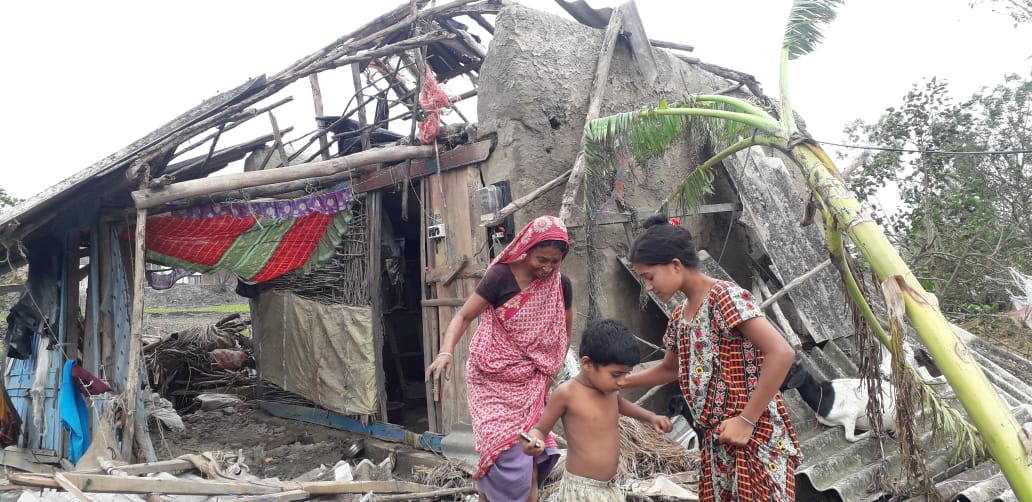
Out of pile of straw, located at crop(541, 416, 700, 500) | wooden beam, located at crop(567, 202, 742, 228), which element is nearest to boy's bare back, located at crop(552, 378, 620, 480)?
pile of straw, located at crop(541, 416, 700, 500)

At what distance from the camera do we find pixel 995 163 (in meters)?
9.30

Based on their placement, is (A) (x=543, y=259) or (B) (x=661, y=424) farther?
(A) (x=543, y=259)

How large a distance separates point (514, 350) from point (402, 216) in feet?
11.4

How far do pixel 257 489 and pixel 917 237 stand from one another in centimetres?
852

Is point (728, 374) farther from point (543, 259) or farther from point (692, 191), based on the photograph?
point (692, 191)

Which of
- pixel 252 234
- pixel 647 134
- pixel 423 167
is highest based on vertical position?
pixel 423 167

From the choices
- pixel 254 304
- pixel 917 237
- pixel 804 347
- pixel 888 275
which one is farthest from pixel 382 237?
pixel 917 237

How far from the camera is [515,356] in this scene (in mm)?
2986

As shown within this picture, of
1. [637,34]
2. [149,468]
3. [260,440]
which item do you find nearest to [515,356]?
[149,468]

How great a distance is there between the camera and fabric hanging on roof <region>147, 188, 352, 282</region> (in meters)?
6.13

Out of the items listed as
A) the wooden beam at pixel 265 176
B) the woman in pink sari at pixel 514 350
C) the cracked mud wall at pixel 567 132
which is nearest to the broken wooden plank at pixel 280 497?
the woman in pink sari at pixel 514 350

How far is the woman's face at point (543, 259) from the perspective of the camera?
9.46 ft

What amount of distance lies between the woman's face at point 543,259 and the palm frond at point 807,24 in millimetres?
1836

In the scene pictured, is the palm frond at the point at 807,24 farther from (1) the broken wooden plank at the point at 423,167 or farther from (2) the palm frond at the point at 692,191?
(1) the broken wooden plank at the point at 423,167
